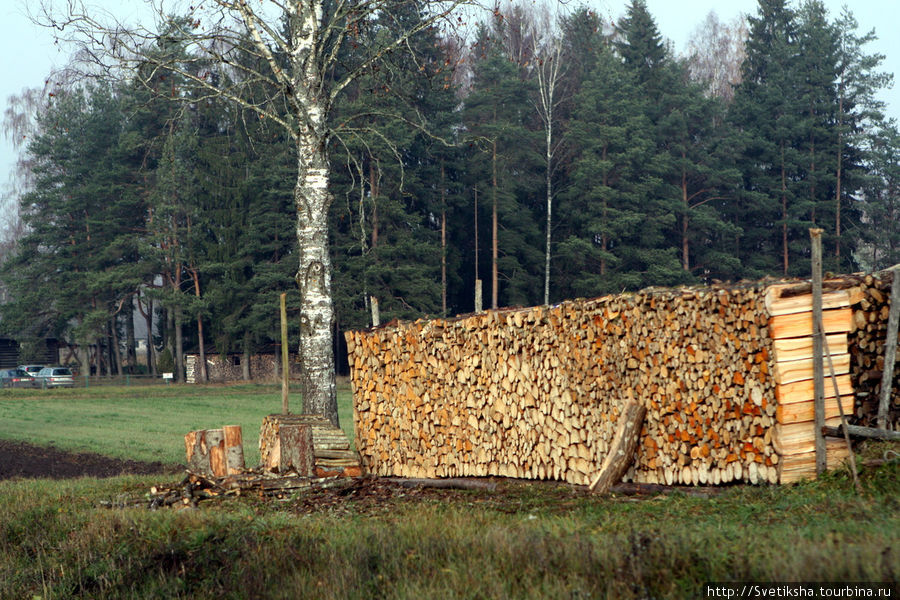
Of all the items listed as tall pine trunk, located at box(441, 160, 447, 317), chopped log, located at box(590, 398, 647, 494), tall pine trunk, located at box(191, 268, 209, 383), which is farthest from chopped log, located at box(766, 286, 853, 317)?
tall pine trunk, located at box(191, 268, 209, 383)

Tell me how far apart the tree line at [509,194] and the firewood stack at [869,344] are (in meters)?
36.4

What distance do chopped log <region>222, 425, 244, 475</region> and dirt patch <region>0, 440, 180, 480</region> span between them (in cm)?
386

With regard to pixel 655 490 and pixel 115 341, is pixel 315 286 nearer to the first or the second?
pixel 655 490

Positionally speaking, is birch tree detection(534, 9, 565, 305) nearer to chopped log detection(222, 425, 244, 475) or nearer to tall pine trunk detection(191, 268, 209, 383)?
tall pine trunk detection(191, 268, 209, 383)

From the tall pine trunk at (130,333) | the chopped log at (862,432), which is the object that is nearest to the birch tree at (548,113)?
the tall pine trunk at (130,333)

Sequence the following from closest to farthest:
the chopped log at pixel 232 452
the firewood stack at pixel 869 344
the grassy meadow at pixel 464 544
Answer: the grassy meadow at pixel 464 544 < the firewood stack at pixel 869 344 < the chopped log at pixel 232 452

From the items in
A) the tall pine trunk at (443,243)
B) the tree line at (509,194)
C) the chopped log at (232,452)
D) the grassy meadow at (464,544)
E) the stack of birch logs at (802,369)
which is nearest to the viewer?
the grassy meadow at (464,544)

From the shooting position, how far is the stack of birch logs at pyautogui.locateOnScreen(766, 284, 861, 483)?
7.70 meters

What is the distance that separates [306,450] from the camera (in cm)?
1080

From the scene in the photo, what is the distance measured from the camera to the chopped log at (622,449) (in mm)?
8797

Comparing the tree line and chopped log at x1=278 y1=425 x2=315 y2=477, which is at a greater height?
the tree line

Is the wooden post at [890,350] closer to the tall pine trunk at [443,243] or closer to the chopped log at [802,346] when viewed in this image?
the chopped log at [802,346]

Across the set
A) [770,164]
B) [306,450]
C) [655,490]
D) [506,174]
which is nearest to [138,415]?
[306,450]

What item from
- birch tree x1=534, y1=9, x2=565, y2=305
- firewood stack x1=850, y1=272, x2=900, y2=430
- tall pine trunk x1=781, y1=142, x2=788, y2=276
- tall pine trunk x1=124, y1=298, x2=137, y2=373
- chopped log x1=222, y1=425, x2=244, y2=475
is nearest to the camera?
firewood stack x1=850, y1=272, x2=900, y2=430
